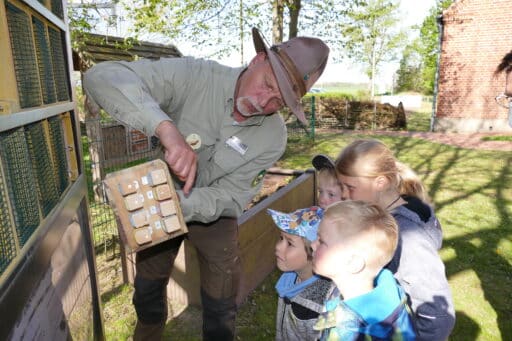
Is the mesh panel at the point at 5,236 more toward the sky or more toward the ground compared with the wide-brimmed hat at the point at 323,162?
more toward the sky

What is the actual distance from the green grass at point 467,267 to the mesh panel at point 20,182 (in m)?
2.23

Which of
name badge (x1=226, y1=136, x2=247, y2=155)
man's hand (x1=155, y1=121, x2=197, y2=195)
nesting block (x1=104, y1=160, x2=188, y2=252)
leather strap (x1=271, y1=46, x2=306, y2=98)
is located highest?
leather strap (x1=271, y1=46, x2=306, y2=98)

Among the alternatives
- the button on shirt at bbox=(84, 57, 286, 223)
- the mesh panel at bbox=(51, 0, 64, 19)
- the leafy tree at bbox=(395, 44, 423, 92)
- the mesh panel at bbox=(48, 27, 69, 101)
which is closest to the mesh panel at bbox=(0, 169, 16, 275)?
the mesh panel at bbox=(48, 27, 69, 101)

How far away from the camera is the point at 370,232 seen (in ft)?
5.96

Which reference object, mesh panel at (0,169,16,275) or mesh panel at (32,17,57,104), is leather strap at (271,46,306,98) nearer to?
mesh panel at (32,17,57,104)

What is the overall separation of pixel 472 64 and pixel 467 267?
1458 centimetres

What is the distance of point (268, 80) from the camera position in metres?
A: 2.14

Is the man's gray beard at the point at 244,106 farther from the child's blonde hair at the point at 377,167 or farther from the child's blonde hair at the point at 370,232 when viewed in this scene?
the child's blonde hair at the point at 370,232

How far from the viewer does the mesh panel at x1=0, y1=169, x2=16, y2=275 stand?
1.07 m

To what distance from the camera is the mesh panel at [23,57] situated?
1.27m

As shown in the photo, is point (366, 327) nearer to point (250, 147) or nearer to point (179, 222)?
point (179, 222)

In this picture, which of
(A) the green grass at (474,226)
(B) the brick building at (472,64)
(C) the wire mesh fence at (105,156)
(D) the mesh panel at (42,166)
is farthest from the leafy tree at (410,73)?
(D) the mesh panel at (42,166)

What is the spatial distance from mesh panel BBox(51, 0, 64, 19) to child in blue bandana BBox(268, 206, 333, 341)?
5.33 ft

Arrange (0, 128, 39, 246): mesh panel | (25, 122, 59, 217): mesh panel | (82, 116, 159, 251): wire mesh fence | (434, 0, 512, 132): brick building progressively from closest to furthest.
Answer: (0, 128, 39, 246): mesh panel
(25, 122, 59, 217): mesh panel
(82, 116, 159, 251): wire mesh fence
(434, 0, 512, 132): brick building
